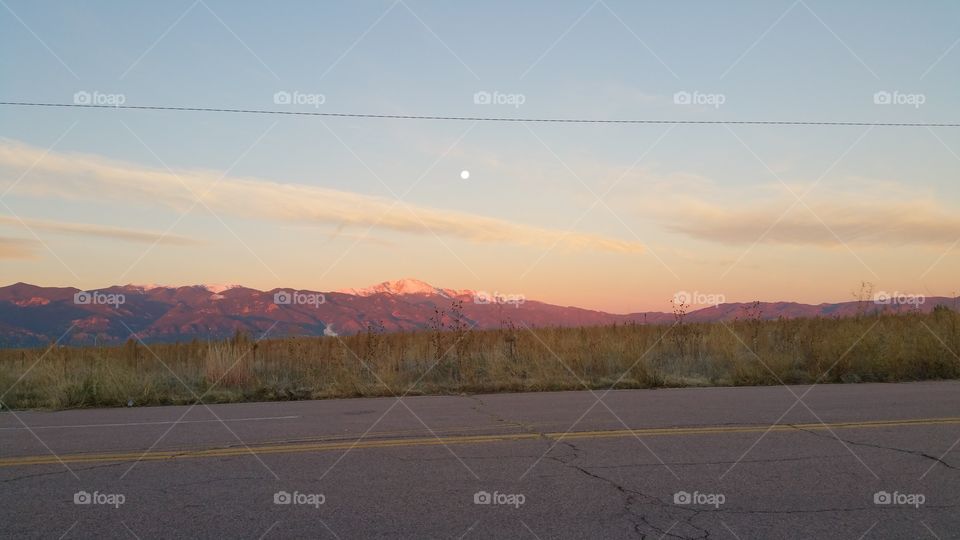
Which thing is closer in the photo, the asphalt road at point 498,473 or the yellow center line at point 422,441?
the asphalt road at point 498,473

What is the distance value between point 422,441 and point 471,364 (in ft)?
28.8

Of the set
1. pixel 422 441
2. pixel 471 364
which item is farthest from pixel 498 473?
pixel 471 364

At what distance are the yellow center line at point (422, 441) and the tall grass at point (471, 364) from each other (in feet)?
19.1

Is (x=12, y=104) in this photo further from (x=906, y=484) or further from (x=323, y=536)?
(x=906, y=484)

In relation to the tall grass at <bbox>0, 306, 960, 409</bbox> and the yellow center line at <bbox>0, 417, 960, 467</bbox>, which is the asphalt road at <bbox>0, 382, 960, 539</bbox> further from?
the tall grass at <bbox>0, 306, 960, 409</bbox>

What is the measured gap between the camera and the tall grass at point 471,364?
15.1 meters

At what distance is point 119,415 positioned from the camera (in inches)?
490

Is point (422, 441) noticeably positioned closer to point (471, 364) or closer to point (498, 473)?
point (498, 473)

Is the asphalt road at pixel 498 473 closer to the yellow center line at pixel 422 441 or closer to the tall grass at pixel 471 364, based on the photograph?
the yellow center line at pixel 422 441

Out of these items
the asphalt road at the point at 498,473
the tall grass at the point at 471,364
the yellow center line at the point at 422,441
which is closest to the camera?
the asphalt road at the point at 498,473

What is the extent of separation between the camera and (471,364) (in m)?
17.7

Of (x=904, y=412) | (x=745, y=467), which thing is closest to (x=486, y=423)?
(x=745, y=467)

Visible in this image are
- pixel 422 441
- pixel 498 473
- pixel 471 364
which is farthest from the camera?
pixel 471 364

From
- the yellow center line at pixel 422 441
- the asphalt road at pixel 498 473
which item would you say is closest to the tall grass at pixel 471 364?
the asphalt road at pixel 498 473
